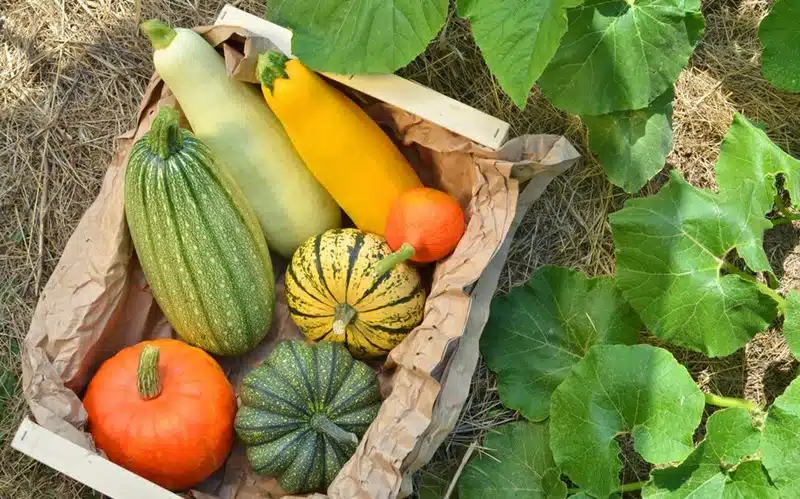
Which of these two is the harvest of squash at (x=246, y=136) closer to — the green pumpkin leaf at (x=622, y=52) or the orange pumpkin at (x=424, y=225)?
the orange pumpkin at (x=424, y=225)

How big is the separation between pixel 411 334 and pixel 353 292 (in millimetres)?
198

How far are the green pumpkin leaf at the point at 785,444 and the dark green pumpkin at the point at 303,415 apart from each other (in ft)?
3.42

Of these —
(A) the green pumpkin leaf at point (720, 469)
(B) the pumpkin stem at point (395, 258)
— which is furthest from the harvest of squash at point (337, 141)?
(A) the green pumpkin leaf at point (720, 469)

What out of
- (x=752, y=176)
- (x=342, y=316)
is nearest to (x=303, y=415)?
(x=342, y=316)

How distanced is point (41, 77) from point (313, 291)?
1.25 meters

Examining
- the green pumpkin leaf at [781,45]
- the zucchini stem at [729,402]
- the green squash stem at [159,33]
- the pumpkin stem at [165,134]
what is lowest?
the zucchini stem at [729,402]

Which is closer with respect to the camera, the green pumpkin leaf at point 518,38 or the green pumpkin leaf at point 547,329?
the green pumpkin leaf at point 518,38

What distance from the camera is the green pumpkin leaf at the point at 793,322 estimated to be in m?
2.27

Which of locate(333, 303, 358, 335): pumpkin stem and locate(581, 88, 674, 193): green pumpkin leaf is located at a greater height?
locate(581, 88, 674, 193): green pumpkin leaf

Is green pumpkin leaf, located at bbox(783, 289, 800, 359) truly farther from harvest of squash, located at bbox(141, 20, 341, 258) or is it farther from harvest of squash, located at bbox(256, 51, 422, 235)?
harvest of squash, located at bbox(141, 20, 341, 258)

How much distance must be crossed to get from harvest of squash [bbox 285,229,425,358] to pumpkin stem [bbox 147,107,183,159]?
467mm

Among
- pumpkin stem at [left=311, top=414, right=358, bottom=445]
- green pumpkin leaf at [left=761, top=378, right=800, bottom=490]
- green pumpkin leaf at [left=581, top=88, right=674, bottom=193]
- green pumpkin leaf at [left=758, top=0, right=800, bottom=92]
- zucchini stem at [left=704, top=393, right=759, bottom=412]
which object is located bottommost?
zucchini stem at [left=704, top=393, right=759, bottom=412]

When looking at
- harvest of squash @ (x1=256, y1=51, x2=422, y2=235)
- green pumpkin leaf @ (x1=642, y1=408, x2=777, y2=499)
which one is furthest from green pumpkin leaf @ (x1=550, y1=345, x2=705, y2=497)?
harvest of squash @ (x1=256, y1=51, x2=422, y2=235)

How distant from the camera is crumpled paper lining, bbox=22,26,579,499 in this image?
2.10 metres
